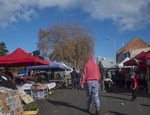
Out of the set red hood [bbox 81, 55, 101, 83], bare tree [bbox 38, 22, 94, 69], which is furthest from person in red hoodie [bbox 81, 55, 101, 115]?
bare tree [bbox 38, 22, 94, 69]

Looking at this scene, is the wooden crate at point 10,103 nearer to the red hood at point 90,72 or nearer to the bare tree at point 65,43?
the red hood at point 90,72

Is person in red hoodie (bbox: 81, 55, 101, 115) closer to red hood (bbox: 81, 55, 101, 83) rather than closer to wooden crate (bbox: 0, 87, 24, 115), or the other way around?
red hood (bbox: 81, 55, 101, 83)

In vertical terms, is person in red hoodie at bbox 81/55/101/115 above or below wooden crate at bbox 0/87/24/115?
above

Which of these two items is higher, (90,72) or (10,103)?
(90,72)

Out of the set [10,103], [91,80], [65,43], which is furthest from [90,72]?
[65,43]

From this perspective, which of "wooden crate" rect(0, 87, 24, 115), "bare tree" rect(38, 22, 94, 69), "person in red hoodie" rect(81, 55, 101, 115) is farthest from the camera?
"bare tree" rect(38, 22, 94, 69)

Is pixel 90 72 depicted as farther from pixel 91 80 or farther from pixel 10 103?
pixel 10 103

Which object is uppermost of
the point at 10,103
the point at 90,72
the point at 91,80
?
the point at 90,72

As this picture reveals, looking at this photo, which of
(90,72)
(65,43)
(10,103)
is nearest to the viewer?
(10,103)

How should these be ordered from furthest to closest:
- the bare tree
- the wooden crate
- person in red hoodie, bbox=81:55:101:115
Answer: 1. the bare tree
2. person in red hoodie, bbox=81:55:101:115
3. the wooden crate

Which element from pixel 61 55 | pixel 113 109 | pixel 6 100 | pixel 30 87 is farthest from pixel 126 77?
pixel 61 55

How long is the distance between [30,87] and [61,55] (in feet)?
145

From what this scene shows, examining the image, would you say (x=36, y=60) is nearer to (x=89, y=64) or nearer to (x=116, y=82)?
(x=89, y=64)

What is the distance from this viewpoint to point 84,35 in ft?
223
